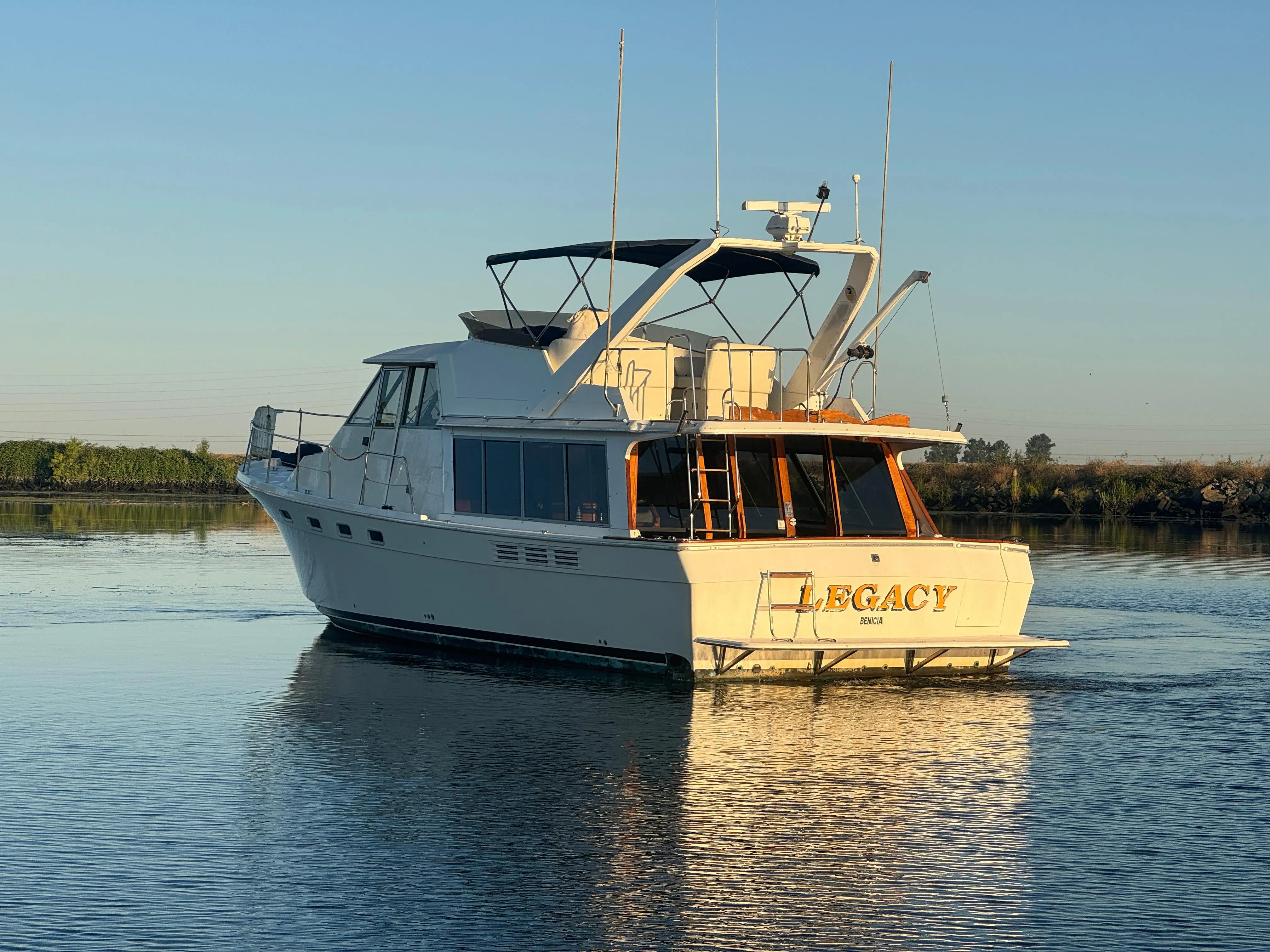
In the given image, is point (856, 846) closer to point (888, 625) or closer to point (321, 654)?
point (888, 625)

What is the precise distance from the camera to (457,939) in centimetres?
704

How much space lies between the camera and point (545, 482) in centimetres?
1533

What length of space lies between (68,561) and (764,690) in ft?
59.5

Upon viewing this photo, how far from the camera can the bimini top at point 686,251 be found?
16.2 metres

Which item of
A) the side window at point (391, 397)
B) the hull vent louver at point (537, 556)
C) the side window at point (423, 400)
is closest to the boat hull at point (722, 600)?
the hull vent louver at point (537, 556)

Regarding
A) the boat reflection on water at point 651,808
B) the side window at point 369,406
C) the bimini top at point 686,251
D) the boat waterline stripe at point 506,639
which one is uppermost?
the bimini top at point 686,251

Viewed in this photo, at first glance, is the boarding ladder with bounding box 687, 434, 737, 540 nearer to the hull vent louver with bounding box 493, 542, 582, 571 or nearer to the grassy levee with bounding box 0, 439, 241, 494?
the hull vent louver with bounding box 493, 542, 582, 571

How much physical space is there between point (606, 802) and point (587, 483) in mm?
5506

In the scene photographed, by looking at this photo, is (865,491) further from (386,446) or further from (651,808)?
(651,808)

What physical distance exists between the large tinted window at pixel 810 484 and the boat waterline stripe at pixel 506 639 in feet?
7.23

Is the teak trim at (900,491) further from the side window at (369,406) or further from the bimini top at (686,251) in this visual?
the side window at (369,406)

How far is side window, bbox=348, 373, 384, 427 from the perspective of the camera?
700 inches

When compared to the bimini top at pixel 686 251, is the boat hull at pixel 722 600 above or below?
below

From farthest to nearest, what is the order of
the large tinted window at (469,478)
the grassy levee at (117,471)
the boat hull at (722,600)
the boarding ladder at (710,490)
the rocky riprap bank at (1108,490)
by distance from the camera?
the grassy levee at (117,471) → the rocky riprap bank at (1108,490) → the large tinted window at (469,478) → the boarding ladder at (710,490) → the boat hull at (722,600)
